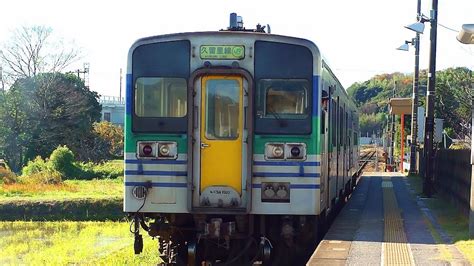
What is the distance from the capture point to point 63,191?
2934cm

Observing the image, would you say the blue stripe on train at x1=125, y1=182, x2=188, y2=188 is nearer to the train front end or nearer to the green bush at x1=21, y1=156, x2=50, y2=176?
the train front end

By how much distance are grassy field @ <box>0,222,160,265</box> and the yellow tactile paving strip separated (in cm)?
359

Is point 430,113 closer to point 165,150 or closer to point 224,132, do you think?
point 224,132

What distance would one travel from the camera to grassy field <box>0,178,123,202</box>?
26.3 meters

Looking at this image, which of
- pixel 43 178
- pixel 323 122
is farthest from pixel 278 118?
pixel 43 178

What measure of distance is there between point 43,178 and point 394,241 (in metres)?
25.2

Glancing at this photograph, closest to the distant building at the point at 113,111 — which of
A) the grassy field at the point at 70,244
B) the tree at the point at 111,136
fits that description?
the tree at the point at 111,136

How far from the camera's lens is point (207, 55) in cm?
859

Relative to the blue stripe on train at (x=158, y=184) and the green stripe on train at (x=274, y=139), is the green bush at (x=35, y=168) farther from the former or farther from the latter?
the green stripe on train at (x=274, y=139)

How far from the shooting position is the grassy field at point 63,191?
2627 cm

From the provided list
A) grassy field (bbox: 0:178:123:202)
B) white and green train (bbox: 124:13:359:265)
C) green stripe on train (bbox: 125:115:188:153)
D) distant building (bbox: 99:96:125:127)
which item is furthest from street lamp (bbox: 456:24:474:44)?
distant building (bbox: 99:96:125:127)

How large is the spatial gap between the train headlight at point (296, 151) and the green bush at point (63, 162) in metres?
28.5

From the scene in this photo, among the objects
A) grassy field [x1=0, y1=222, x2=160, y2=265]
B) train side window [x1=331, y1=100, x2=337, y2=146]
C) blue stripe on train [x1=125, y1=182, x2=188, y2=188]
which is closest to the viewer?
blue stripe on train [x1=125, y1=182, x2=188, y2=188]

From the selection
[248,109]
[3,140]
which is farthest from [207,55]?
[3,140]
